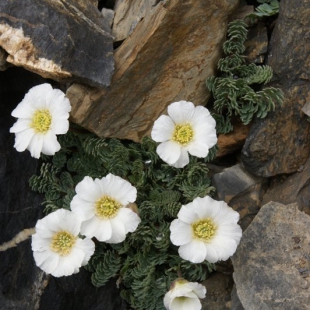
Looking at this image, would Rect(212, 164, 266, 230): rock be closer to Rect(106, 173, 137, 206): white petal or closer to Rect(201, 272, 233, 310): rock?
Rect(201, 272, 233, 310): rock

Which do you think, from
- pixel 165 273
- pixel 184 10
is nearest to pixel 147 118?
pixel 184 10

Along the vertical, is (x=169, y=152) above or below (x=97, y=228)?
above

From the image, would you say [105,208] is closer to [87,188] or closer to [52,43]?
[87,188]

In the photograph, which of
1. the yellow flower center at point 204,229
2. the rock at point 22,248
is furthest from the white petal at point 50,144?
the yellow flower center at point 204,229

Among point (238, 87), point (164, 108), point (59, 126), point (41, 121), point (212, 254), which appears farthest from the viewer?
point (164, 108)

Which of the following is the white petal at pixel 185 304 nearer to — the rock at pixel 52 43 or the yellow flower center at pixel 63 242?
the yellow flower center at pixel 63 242

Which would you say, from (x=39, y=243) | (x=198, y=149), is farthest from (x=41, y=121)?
(x=198, y=149)
